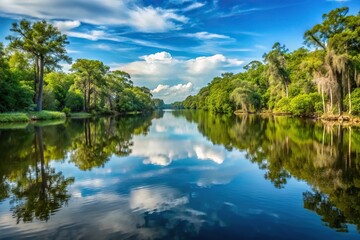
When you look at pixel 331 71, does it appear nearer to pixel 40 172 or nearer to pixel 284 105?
pixel 284 105

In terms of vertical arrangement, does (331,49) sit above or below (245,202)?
above

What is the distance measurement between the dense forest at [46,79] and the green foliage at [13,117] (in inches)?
112

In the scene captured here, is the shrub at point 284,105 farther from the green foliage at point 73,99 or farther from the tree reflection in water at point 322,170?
the green foliage at point 73,99

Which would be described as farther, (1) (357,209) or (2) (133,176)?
(2) (133,176)

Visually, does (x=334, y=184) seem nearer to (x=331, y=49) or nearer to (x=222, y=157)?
(x=222, y=157)

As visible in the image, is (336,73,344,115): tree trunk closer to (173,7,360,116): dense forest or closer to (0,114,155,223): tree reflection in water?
(173,7,360,116): dense forest

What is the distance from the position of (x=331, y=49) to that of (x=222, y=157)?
114 feet

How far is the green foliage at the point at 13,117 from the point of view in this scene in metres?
37.2

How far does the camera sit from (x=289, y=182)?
9391 mm

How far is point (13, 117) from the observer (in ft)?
126

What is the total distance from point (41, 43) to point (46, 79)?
868 inches

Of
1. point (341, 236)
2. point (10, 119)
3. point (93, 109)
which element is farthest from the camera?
point (93, 109)

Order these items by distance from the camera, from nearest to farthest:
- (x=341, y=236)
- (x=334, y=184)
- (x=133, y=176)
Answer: (x=341, y=236), (x=334, y=184), (x=133, y=176)

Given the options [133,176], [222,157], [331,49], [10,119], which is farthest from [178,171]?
[331,49]
